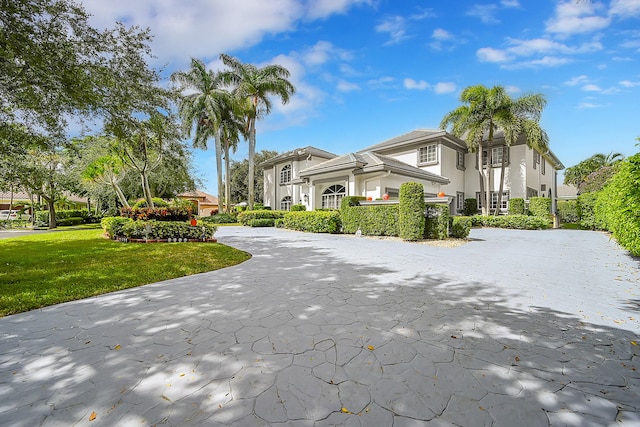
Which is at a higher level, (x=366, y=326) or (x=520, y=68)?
(x=520, y=68)

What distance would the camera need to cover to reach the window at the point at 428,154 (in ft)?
70.5

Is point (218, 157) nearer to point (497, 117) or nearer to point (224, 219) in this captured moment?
point (224, 219)

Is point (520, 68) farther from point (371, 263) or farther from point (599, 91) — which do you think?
point (371, 263)

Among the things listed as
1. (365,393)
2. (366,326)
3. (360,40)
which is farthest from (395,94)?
(365,393)

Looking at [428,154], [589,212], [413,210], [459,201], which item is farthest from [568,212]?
[413,210]

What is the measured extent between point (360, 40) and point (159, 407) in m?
12.8

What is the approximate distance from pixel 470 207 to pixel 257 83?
22275 millimetres

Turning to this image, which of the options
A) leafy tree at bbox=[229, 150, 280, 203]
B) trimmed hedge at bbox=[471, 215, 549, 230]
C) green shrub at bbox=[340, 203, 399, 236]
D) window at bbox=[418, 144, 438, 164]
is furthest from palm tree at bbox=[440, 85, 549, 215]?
leafy tree at bbox=[229, 150, 280, 203]

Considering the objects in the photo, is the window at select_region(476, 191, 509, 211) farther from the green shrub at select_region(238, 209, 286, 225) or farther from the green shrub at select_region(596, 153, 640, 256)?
the green shrub at select_region(238, 209, 286, 225)

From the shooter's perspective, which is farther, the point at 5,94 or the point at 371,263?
the point at 371,263

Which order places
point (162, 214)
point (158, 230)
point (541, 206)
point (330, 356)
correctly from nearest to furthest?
point (330, 356) → point (158, 230) → point (162, 214) → point (541, 206)

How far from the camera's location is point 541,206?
1977 centimetres

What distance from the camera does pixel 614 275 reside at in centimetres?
605

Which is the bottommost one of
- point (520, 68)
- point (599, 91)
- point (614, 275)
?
point (614, 275)
